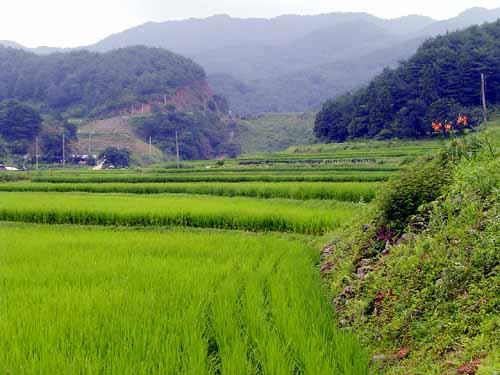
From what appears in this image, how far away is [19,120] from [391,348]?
66.5 m

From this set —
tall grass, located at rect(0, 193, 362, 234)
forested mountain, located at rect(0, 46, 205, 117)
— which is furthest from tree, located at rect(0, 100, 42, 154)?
tall grass, located at rect(0, 193, 362, 234)

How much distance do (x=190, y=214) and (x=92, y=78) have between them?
91125 mm

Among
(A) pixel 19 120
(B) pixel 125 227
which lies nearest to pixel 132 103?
(A) pixel 19 120

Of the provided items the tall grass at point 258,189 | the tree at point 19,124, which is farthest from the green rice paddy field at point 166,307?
the tree at point 19,124

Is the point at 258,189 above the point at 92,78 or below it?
below

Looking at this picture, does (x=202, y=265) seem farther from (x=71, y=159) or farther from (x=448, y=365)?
(x=71, y=159)

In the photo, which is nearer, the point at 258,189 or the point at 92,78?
the point at 258,189

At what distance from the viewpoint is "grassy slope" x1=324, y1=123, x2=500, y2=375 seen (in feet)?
10.3

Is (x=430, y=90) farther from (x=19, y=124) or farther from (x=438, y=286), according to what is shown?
(x=438, y=286)

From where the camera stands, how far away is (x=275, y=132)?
88.4 m

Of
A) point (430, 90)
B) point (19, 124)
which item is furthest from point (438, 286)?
point (19, 124)

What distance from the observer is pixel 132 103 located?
84875mm

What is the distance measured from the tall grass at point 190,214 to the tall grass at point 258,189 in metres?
1.52

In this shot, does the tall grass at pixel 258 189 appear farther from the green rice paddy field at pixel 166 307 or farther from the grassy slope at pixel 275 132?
the grassy slope at pixel 275 132
